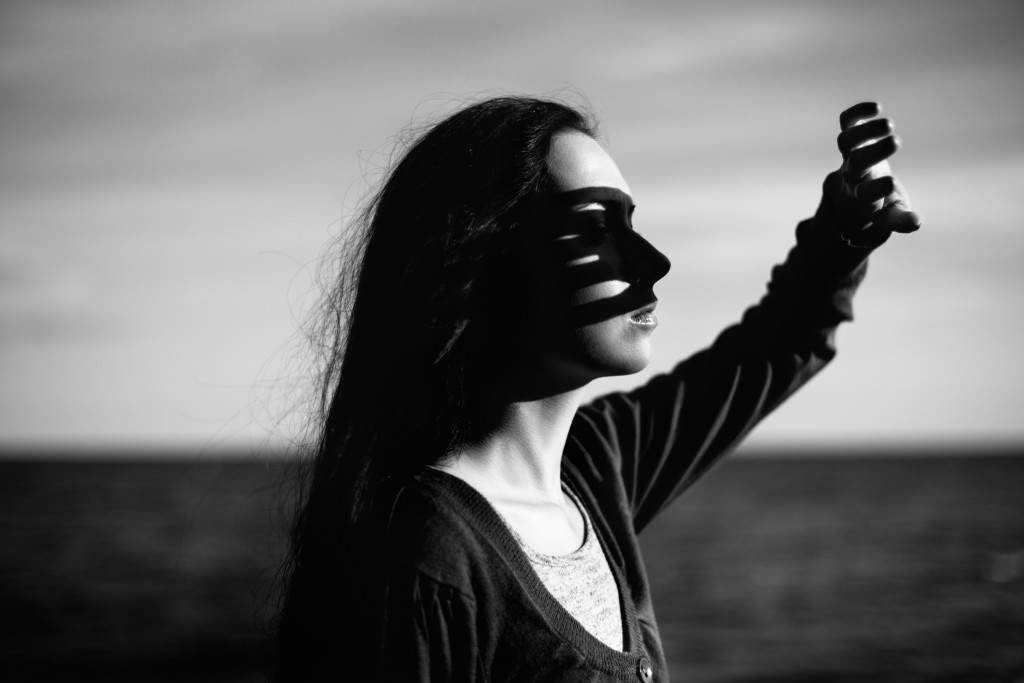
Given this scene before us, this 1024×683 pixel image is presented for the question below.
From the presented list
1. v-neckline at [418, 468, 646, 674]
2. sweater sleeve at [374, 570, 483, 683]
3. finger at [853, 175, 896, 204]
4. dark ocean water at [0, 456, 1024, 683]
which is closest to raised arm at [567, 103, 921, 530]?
finger at [853, 175, 896, 204]

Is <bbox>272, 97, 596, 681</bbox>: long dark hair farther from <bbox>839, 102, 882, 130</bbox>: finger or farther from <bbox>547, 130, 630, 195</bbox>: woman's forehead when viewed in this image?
<bbox>839, 102, 882, 130</bbox>: finger

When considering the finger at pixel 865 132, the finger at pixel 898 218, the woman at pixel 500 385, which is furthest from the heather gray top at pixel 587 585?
the finger at pixel 865 132

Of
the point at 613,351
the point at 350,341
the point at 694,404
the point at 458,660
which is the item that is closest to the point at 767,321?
the point at 694,404

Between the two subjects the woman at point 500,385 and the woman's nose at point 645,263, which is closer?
the woman at point 500,385

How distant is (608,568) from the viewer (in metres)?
1.90

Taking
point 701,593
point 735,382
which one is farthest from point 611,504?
point 701,593

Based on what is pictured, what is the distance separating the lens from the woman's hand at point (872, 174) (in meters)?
1.91

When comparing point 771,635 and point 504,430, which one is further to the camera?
point 771,635

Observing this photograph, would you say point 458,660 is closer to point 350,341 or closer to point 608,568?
point 608,568

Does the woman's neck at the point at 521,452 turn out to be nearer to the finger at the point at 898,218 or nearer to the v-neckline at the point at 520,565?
the v-neckline at the point at 520,565

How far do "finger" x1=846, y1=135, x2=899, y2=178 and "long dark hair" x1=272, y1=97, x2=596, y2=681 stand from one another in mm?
669

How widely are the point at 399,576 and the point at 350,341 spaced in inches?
24.1

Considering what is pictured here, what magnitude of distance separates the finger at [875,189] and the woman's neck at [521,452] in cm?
79

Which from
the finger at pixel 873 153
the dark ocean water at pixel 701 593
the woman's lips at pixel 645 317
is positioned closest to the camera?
the woman's lips at pixel 645 317
